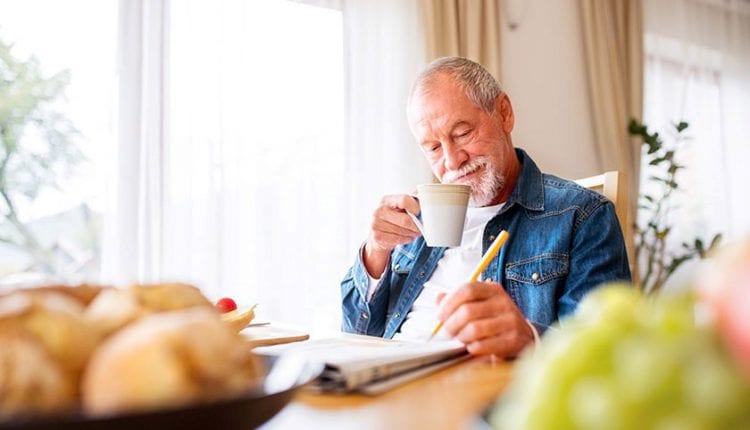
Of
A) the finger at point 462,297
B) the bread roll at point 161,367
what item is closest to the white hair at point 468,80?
the finger at point 462,297

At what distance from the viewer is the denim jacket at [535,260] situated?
4.55 ft

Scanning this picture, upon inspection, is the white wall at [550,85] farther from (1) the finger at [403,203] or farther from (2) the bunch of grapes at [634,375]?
(2) the bunch of grapes at [634,375]

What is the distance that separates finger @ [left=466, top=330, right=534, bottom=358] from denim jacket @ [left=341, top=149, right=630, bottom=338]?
453 millimetres

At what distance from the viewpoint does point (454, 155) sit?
166 centimetres

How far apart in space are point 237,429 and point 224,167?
88.4 inches

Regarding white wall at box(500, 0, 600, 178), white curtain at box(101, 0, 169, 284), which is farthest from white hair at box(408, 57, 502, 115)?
white wall at box(500, 0, 600, 178)

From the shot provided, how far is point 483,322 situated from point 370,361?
24 cm

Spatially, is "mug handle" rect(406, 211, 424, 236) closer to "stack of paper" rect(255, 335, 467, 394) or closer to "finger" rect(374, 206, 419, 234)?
"finger" rect(374, 206, 419, 234)

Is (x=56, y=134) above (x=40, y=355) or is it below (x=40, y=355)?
above

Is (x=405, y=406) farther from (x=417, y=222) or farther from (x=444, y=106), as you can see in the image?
(x=444, y=106)

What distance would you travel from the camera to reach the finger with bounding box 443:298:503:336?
0.88 metres

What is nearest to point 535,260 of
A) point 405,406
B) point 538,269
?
point 538,269

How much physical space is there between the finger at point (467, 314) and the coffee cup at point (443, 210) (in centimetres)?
36

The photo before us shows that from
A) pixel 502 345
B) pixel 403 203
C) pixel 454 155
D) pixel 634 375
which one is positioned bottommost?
pixel 502 345
